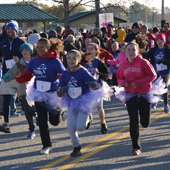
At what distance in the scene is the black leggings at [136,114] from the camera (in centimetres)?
604

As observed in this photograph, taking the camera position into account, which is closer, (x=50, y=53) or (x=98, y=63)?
(x=50, y=53)

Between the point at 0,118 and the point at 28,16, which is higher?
the point at 28,16

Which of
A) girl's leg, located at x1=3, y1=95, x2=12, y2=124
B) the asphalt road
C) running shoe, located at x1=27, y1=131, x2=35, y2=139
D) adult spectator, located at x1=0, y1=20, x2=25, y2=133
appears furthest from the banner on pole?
running shoe, located at x1=27, y1=131, x2=35, y2=139

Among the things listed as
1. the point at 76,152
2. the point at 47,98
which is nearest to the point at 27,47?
the point at 47,98

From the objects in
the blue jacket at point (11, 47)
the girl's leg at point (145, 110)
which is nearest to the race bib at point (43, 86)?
the girl's leg at point (145, 110)

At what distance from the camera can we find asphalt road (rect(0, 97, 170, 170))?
18.4 ft

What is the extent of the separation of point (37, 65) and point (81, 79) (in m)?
0.78

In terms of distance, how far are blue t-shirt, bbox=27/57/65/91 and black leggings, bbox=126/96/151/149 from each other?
1.25 metres

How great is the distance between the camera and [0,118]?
923 centimetres

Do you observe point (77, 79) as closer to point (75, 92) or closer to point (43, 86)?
point (75, 92)

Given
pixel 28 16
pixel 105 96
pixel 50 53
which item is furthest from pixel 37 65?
pixel 28 16

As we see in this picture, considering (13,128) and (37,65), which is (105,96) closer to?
(37,65)

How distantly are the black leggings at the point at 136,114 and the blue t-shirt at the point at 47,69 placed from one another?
1.25 metres

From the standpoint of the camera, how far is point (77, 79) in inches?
234
